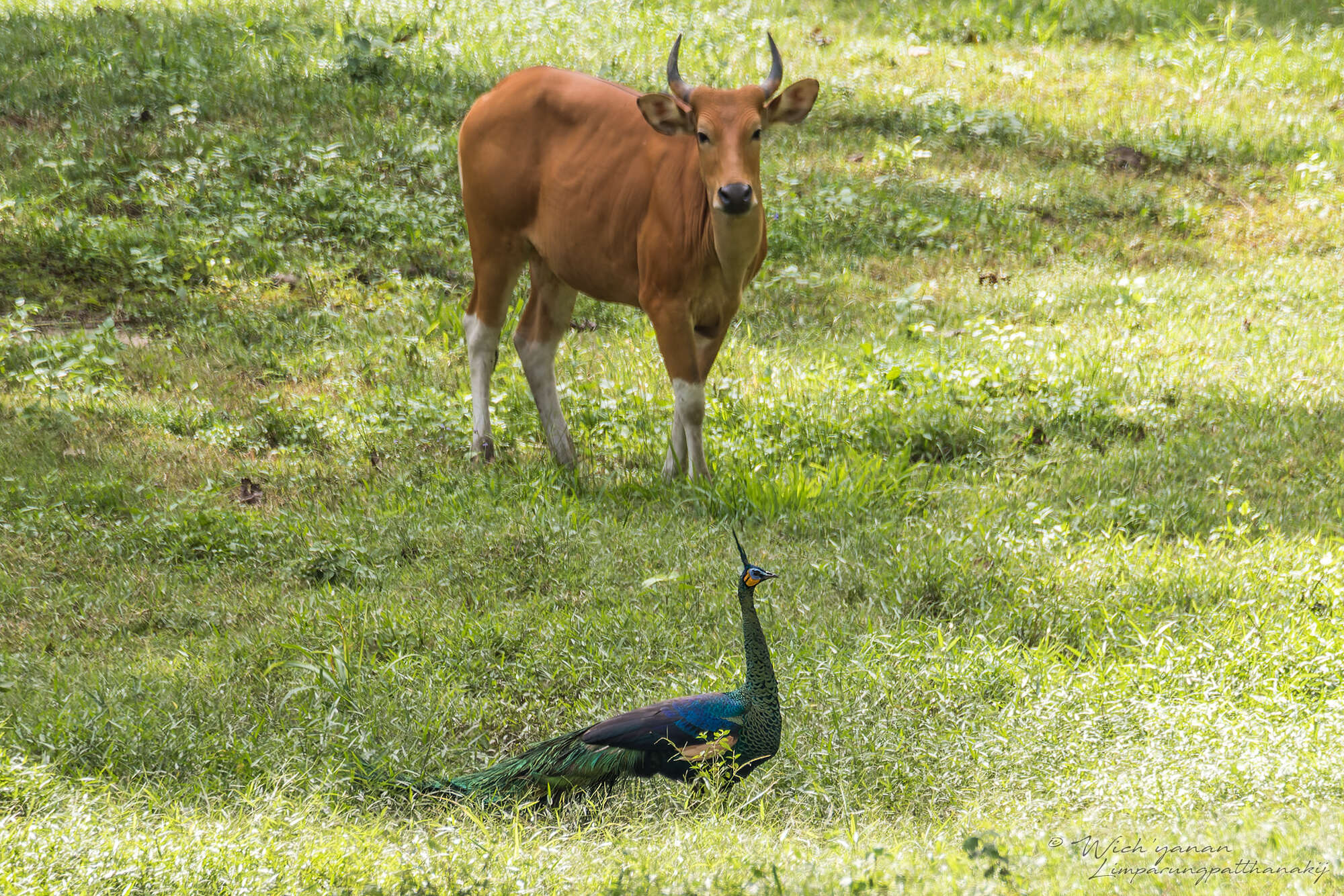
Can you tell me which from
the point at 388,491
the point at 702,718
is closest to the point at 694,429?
the point at 388,491

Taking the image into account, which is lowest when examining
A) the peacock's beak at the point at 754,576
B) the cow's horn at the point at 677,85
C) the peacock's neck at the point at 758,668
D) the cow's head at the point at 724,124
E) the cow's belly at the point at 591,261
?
the peacock's neck at the point at 758,668

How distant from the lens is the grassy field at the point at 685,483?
150 inches

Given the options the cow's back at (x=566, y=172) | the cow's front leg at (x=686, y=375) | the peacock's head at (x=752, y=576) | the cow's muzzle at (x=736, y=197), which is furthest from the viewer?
the cow's back at (x=566, y=172)

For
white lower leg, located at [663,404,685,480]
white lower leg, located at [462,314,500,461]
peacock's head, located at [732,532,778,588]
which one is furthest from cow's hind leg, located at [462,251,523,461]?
peacock's head, located at [732,532,778,588]

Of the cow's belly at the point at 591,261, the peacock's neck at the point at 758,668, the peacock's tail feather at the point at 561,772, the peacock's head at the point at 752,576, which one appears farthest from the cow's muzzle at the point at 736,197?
the peacock's tail feather at the point at 561,772

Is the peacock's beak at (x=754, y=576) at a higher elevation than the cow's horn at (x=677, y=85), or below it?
below

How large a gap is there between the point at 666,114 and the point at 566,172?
3.18 feet

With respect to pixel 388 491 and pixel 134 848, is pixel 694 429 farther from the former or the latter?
pixel 134 848

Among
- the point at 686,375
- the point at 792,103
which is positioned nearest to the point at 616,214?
the point at 686,375

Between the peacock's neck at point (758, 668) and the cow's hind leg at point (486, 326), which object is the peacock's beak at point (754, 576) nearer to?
the peacock's neck at point (758, 668)

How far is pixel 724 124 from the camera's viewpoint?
6113 millimetres

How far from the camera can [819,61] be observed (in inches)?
551

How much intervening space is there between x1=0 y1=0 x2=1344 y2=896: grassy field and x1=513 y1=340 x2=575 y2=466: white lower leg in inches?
13.0

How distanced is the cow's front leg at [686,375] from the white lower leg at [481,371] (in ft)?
3.92
